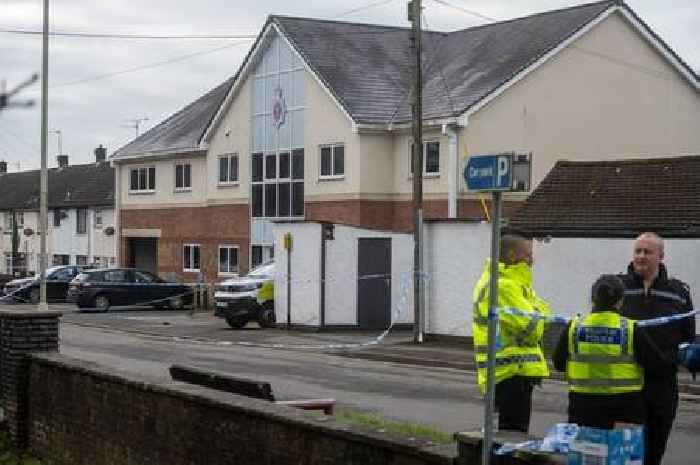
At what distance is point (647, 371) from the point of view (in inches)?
285

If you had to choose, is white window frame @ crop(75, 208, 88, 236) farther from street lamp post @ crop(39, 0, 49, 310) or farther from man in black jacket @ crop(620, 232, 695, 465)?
man in black jacket @ crop(620, 232, 695, 465)

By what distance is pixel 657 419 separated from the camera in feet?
24.6

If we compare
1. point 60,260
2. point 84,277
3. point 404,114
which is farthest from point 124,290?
point 60,260

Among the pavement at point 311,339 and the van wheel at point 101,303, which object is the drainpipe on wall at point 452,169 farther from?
the van wheel at point 101,303

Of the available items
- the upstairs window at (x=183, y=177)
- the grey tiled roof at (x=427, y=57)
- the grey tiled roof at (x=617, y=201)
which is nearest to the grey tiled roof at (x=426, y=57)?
the grey tiled roof at (x=427, y=57)

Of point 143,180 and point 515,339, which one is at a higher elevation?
point 143,180

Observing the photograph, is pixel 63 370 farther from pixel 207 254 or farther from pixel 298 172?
pixel 207 254

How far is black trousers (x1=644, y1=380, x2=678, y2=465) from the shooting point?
24.3 feet

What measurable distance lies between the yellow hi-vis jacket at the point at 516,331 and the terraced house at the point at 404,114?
87.1ft

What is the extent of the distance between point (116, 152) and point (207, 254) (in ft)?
29.2

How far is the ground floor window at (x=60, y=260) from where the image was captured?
210 feet

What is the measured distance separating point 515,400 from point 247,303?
2410 centimetres

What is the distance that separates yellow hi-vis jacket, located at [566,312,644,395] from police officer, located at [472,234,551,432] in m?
0.59

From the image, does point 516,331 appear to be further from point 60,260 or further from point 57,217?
point 57,217
